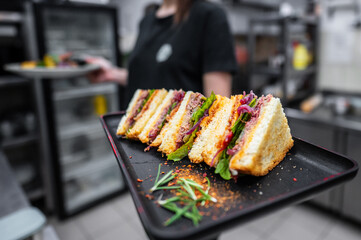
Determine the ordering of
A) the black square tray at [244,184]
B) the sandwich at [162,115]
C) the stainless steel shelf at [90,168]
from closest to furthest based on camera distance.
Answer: the black square tray at [244,184] < the sandwich at [162,115] < the stainless steel shelf at [90,168]

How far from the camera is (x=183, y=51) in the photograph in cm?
105

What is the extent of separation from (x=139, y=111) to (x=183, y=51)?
0.30 metres

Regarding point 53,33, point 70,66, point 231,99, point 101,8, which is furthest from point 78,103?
point 231,99

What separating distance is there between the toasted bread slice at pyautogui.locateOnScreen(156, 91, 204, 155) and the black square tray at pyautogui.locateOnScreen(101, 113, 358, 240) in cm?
4

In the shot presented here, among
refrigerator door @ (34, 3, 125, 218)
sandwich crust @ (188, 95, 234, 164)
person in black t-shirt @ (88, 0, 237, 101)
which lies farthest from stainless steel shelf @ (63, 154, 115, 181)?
sandwich crust @ (188, 95, 234, 164)

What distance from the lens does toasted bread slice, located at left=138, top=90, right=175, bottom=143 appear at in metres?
0.94

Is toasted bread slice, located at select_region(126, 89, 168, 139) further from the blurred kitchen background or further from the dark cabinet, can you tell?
the dark cabinet

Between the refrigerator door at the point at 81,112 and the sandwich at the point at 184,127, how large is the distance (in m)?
2.34

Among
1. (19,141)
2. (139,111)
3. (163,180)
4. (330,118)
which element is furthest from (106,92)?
(163,180)

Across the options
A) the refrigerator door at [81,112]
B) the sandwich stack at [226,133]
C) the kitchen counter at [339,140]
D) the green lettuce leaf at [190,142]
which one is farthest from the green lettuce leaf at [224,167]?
the refrigerator door at [81,112]

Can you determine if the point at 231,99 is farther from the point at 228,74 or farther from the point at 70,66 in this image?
the point at 70,66

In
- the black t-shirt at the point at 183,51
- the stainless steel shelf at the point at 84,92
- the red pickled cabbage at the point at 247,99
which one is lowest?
the stainless steel shelf at the point at 84,92

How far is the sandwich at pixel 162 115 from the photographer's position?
93cm

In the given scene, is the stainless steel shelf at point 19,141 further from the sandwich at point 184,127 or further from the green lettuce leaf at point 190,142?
the green lettuce leaf at point 190,142
